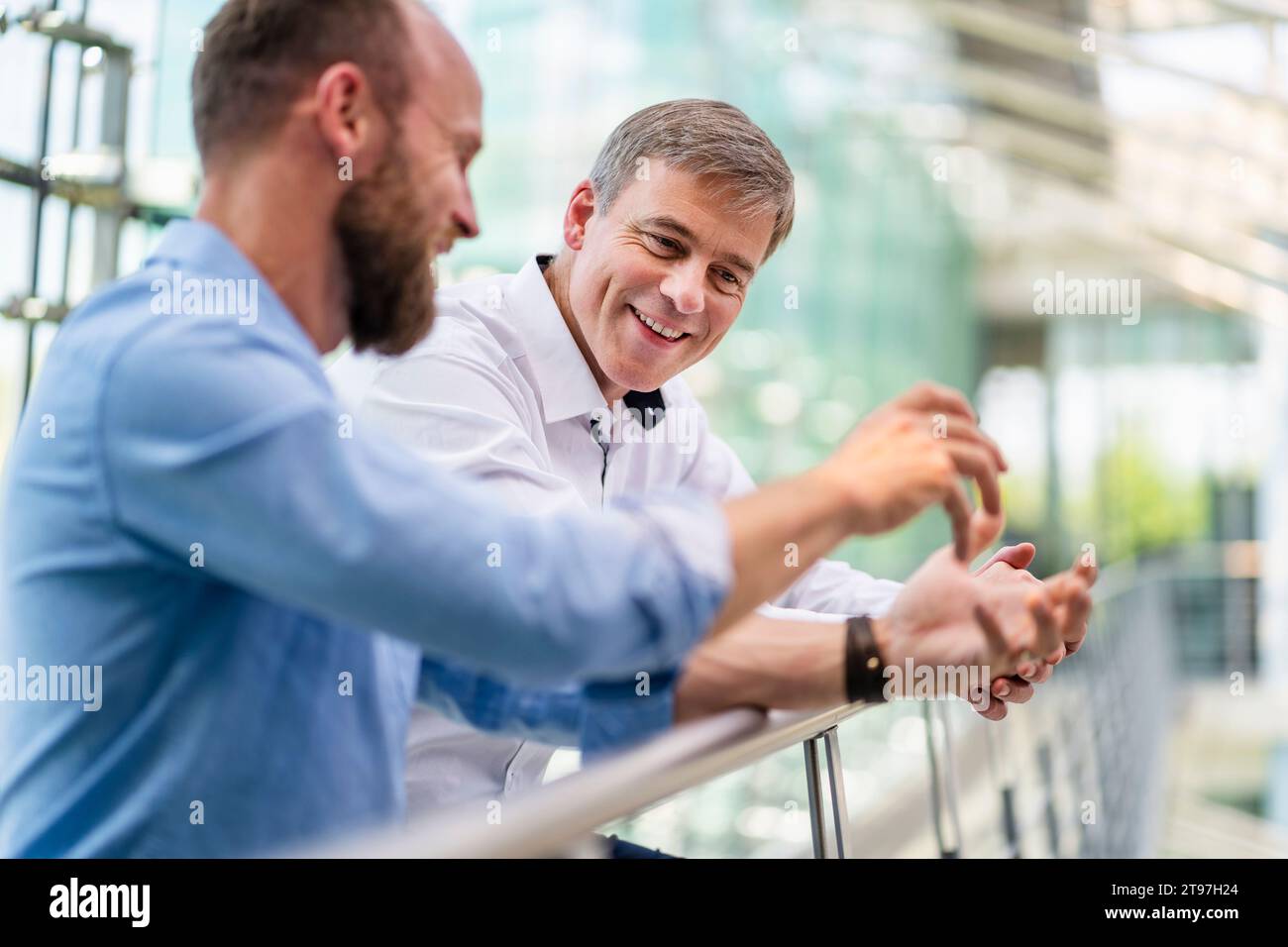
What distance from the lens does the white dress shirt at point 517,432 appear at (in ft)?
5.04

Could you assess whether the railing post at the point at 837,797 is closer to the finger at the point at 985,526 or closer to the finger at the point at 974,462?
the finger at the point at 985,526

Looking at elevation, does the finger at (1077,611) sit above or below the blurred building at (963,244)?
below

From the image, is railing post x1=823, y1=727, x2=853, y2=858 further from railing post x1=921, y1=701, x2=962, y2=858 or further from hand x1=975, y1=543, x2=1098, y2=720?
railing post x1=921, y1=701, x2=962, y2=858

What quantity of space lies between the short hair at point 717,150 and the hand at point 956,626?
2.40 ft

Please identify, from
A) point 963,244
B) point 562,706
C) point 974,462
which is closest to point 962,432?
point 974,462

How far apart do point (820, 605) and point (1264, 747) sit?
16.7m

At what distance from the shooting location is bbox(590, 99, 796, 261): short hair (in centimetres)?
185

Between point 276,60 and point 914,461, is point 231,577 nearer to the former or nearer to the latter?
point 276,60

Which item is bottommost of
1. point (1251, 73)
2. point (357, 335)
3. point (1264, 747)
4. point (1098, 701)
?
point (1264, 747)

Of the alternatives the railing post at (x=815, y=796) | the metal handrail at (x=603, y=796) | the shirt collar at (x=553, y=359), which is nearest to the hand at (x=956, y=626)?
the metal handrail at (x=603, y=796)

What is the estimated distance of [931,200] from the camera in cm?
1256

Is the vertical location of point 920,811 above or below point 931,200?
below
